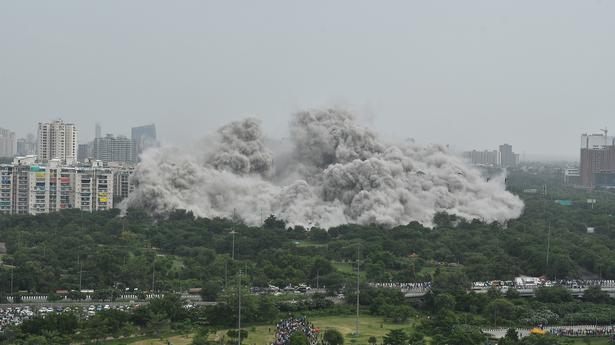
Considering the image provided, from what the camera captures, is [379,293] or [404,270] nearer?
[379,293]

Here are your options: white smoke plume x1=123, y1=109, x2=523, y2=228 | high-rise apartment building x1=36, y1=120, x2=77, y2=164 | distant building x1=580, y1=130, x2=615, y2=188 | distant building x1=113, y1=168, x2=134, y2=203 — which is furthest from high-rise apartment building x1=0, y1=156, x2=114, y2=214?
distant building x1=580, y1=130, x2=615, y2=188

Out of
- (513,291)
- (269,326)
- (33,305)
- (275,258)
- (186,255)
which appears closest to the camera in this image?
(269,326)

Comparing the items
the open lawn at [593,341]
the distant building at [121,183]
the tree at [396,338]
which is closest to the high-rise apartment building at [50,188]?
the distant building at [121,183]

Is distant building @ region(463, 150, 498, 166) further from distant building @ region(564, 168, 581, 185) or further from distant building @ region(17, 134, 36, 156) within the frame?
distant building @ region(17, 134, 36, 156)

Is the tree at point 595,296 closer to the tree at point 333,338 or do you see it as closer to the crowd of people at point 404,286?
the crowd of people at point 404,286

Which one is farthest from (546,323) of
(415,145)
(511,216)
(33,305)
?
(415,145)

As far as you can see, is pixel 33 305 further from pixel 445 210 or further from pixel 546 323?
pixel 445 210
